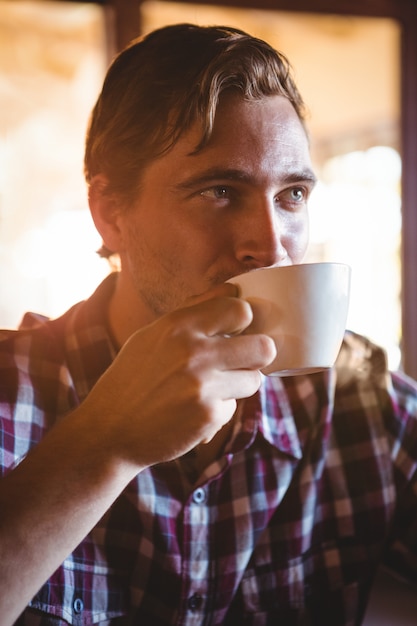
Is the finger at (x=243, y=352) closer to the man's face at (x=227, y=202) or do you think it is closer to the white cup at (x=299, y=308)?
the white cup at (x=299, y=308)

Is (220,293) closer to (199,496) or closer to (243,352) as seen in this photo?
(243,352)

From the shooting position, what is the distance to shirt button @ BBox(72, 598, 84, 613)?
0.92 metres

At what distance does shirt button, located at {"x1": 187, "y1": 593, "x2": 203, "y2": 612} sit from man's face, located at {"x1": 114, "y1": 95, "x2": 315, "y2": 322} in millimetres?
425

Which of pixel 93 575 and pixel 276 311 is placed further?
pixel 93 575

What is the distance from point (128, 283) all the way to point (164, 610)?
1.75 ft

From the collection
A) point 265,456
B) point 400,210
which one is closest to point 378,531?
point 265,456

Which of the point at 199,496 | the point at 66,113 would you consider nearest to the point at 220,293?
the point at 199,496

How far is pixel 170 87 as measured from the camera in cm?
104

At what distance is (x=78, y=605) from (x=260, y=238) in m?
0.57

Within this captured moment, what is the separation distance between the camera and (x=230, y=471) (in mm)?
1052

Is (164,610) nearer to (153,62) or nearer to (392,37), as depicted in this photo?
(153,62)

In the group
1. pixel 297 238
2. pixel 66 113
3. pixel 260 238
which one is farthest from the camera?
pixel 66 113

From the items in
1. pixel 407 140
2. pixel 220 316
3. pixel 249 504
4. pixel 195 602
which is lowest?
pixel 195 602

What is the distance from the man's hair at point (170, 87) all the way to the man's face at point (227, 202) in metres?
0.02
